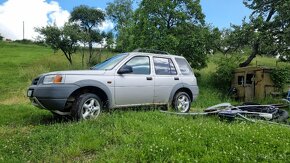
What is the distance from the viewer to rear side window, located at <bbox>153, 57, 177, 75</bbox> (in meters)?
9.52

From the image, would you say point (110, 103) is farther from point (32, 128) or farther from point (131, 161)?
point (131, 161)

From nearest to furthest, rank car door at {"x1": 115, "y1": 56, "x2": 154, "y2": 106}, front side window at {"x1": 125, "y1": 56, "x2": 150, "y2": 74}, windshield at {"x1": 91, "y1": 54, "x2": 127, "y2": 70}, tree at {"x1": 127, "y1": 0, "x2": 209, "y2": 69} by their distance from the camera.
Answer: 1. car door at {"x1": 115, "y1": 56, "x2": 154, "y2": 106}
2. windshield at {"x1": 91, "y1": 54, "x2": 127, "y2": 70}
3. front side window at {"x1": 125, "y1": 56, "x2": 150, "y2": 74}
4. tree at {"x1": 127, "y1": 0, "x2": 209, "y2": 69}

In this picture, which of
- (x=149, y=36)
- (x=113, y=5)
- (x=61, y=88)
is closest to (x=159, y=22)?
(x=149, y=36)

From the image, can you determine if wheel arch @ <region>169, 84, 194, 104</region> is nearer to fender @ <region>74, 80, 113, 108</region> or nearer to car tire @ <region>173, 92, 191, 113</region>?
car tire @ <region>173, 92, 191, 113</region>

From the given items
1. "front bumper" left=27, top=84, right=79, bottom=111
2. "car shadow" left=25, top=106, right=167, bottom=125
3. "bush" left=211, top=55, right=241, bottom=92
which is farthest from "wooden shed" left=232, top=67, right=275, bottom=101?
"front bumper" left=27, top=84, right=79, bottom=111

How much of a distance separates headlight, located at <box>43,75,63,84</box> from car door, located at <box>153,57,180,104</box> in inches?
106

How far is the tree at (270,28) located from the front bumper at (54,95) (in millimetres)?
17570

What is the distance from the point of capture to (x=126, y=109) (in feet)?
29.5

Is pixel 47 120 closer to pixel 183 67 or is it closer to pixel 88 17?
pixel 183 67

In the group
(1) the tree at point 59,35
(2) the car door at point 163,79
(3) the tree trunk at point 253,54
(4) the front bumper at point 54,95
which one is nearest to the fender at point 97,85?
(4) the front bumper at point 54,95

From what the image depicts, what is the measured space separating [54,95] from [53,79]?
0.43 metres

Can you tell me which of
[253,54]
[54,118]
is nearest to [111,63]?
[54,118]

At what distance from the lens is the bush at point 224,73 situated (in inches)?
896

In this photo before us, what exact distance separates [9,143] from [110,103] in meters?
2.64
